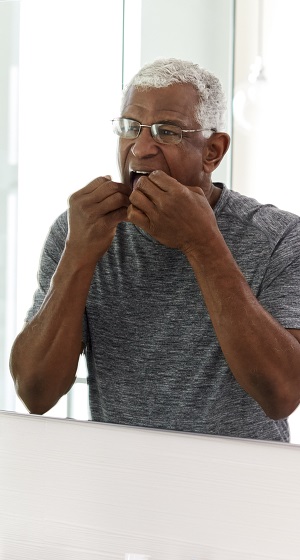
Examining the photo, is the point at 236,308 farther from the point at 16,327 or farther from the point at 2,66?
the point at 2,66

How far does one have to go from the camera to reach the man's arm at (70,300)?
99 cm

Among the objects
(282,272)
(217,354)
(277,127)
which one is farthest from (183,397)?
(277,127)

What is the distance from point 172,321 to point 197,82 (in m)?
0.26

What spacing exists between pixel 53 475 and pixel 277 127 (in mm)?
491

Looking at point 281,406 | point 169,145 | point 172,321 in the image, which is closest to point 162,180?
point 169,145

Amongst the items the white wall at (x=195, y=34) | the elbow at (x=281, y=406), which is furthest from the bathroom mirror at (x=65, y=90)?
the elbow at (x=281, y=406)

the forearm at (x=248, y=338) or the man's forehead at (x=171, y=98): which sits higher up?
the man's forehead at (x=171, y=98)

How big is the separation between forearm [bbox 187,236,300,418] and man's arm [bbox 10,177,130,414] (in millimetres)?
129

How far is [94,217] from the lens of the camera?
3.25 feet

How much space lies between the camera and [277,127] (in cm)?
89

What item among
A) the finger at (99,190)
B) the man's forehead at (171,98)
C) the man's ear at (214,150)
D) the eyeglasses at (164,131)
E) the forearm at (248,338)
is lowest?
the forearm at (248,338)

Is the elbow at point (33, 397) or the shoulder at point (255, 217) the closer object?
the shoulder at point (255, 217)

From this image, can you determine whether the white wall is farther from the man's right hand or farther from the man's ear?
the man's right hand

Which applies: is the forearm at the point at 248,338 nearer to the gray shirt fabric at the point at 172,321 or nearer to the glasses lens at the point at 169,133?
the gray shirt fabric at the point at 172,321
